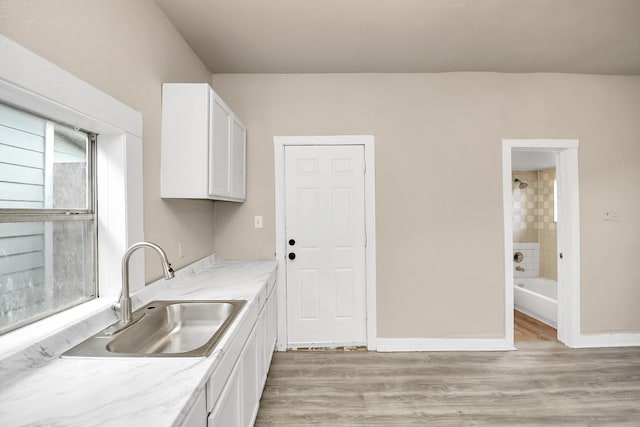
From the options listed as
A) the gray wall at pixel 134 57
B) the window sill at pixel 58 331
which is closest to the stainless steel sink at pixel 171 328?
the window sill at pixel 58 331

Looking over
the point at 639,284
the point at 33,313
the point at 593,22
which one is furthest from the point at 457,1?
the point at 639,284

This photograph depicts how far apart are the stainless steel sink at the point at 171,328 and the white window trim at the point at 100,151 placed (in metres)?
0.16

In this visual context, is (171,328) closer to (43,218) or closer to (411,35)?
(43,218)

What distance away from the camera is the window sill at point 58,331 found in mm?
1035

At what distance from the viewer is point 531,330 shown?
11.4ft

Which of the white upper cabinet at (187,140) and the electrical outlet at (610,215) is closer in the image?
the white upper cabinet at (187,140)

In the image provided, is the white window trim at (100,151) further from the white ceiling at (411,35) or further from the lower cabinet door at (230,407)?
the white ceiling at (411,35)

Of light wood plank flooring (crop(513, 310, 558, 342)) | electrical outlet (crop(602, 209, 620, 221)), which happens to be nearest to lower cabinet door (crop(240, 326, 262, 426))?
light wood plank flooring (crop(513, 310, 558, 342))

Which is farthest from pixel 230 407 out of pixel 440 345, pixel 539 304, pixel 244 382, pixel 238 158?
pixel 539 304

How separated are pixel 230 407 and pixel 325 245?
186 cm

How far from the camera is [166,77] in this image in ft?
6.86

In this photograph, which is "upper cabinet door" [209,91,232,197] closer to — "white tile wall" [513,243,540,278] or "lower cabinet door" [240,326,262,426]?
"lower cabinet door" [240,326,262,426]

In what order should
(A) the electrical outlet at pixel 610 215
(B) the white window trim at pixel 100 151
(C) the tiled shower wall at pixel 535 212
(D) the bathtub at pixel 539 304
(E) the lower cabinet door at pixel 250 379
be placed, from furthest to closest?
(C) the tiled shower wall at pixel 535 212
(D) the bathtub at pixel 539 304
(A) the electrical outlet at pixel 610 215
(E) the lower cabinet door at pixel 250 379
(B) the white window trim at pixel 100 151

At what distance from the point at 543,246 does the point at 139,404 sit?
6.45 m
